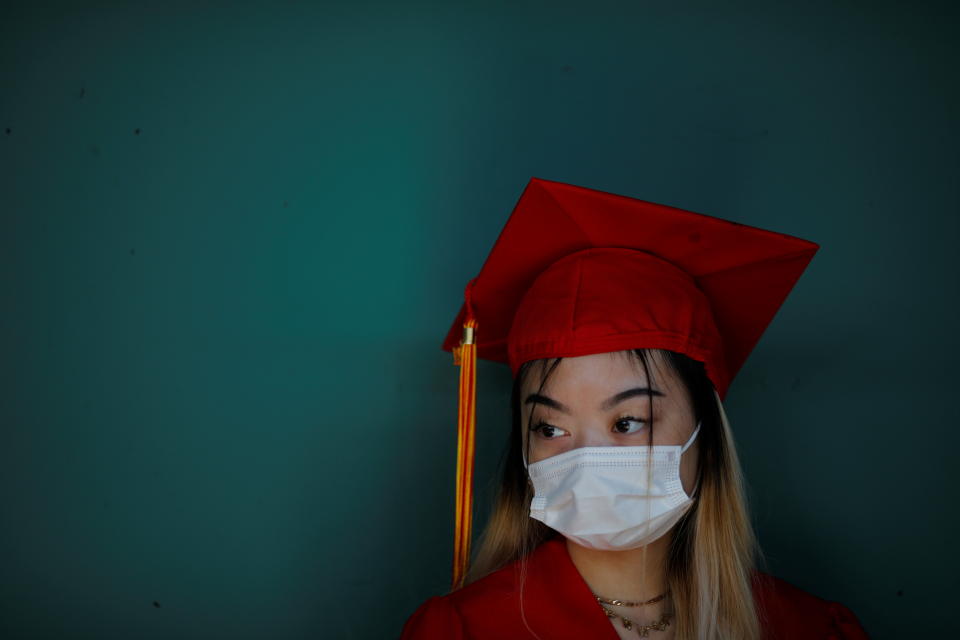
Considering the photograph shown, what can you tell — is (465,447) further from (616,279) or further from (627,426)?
(616,279)

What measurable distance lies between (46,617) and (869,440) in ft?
6.63

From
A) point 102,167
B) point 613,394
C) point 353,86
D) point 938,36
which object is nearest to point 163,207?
point 102,167

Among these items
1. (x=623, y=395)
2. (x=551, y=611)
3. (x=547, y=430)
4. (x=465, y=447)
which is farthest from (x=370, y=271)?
(x=551, y=611)

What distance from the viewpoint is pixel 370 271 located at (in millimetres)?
1993

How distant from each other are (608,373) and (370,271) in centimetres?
81

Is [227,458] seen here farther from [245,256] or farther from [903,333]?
[903,333]

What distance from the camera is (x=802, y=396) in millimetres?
1949

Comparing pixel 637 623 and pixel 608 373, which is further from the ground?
pixel 608 373

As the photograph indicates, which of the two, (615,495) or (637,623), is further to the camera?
(637,623)

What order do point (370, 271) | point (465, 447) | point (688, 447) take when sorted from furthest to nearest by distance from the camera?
point (370, 271), point (465, 447), point (688, 447)

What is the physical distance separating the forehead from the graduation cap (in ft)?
0.17

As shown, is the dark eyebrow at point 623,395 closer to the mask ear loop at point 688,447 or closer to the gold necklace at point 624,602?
the mask ear loop at point 688,447

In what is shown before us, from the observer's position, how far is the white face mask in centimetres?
134

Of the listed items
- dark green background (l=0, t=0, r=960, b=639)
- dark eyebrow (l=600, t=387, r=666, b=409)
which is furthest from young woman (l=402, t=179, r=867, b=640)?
dark green background (l=0, t=0, r=960, b=639)
